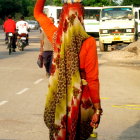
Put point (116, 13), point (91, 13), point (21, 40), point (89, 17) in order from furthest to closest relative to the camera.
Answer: point (91, 13) → point (89, 17) → point (116, 13) → point (21, 40)

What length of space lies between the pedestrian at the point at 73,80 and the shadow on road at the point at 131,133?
356cm

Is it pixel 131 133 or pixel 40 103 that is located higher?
pixel 131 133

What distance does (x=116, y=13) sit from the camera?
3161cm

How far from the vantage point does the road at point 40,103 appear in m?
8.83

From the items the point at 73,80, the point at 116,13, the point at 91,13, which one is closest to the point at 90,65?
the point at 73,80

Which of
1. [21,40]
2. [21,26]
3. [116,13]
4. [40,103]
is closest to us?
[40,103]

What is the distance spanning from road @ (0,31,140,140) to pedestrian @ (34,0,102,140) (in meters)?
3.41

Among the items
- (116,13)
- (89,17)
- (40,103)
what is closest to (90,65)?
(40,103)

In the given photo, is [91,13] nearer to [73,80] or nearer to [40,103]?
[40,103]

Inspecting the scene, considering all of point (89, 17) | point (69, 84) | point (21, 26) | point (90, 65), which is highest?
point (90, 65)

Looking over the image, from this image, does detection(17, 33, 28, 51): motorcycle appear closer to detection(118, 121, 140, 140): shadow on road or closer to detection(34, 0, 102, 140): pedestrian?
detection(118, 121, 140, 140): shadow on road

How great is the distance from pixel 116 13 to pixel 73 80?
2698cm

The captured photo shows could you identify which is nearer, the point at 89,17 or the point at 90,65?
the point at 90,65

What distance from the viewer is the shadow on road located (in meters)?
8.50
